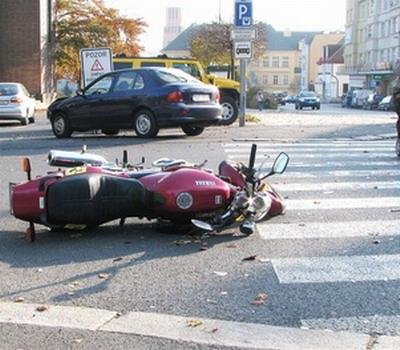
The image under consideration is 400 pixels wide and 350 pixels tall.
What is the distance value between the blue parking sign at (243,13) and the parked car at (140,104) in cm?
428

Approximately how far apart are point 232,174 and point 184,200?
0.80m

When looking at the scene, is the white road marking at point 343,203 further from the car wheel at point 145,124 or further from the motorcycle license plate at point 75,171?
the car wheel at point 145,124

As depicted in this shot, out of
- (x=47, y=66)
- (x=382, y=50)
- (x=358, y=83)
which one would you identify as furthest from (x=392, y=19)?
(x=47, y=66)

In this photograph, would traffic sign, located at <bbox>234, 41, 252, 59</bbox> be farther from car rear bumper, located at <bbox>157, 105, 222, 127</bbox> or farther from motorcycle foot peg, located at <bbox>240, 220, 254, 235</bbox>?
motorcycle foot peg, located at <bbox>240, 220, 254, 235</bbox>

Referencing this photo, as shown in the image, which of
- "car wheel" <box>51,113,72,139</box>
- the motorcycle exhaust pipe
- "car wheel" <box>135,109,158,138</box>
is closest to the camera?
the motorcycle exhaust pipe

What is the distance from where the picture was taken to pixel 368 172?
11039 millimetres

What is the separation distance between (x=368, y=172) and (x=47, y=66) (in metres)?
35.3

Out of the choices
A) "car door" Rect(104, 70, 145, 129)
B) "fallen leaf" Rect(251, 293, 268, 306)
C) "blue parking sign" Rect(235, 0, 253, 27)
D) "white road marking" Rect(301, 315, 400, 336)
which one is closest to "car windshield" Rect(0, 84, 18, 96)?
"blue parking sign" Rect(235, 0, 253, 27)

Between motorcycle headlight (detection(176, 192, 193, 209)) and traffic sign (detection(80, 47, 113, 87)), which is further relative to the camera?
traffic sign (detection(80, 47, 113, 87))

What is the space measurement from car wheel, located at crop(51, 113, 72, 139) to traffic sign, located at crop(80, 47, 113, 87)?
6364mm

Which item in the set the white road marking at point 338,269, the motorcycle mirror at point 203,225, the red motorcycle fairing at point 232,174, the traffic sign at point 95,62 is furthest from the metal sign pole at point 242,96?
the white road marking at point 338,269

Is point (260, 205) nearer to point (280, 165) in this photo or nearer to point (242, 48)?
point (280, 165)

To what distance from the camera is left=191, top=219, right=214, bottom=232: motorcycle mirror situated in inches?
257

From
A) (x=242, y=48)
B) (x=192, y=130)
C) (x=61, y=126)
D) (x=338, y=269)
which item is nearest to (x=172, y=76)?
(x=192, y=130)
